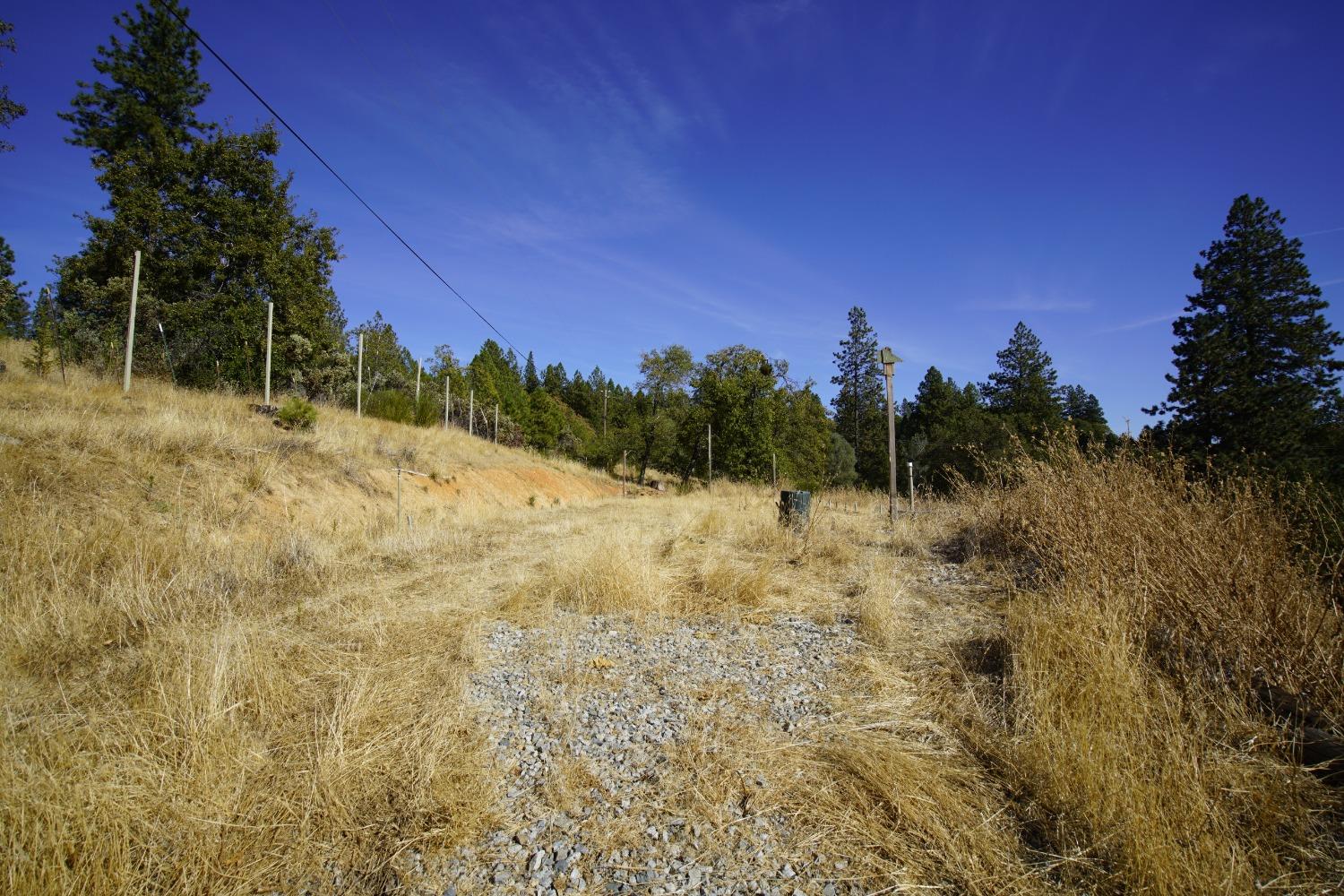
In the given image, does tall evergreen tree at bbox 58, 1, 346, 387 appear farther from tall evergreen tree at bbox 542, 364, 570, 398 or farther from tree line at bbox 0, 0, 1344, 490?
tall evergreen tree at bbox 542, 364, 570, 398

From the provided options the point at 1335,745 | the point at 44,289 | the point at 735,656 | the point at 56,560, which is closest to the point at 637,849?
the point at 735,656

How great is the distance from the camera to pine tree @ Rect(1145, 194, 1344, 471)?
2134cm

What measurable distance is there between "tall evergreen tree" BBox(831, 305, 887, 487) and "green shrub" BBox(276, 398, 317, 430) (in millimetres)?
40554

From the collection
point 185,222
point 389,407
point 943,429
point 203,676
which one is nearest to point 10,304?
point 185,222

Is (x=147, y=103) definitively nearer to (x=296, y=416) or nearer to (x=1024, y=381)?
(x=296, y=416)

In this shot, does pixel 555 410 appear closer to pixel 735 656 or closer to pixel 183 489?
pixel 183 489

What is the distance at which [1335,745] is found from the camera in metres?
2.30

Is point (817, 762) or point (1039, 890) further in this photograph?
point (817, 762)

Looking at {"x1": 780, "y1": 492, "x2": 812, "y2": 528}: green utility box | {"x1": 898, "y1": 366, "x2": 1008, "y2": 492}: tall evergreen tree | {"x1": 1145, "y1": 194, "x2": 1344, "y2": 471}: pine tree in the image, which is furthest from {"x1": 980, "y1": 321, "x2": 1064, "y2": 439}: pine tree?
{"x1": 780, "y1": 492, "x2": 812, "y2": 528}: green utility box

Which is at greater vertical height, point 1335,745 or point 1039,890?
point 1335,745

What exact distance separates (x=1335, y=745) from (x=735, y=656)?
2.88m

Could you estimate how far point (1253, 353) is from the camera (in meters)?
22.9

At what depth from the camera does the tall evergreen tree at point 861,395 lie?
46781 millimetres

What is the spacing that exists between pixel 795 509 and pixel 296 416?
10.6 metres
